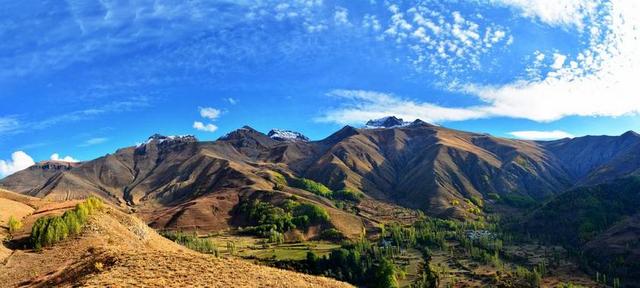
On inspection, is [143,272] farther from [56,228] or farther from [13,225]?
[13,225]

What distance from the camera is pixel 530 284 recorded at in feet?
616

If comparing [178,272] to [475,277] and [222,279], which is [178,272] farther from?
[475,277]

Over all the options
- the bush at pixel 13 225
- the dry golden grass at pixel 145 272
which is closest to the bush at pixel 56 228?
the bush at pixel 13 225

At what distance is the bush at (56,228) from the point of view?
8291cm

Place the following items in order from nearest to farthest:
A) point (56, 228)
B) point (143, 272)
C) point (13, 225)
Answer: point (143, 272) → point (56, 228) → point (13, 225)

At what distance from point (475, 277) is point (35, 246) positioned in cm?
16084

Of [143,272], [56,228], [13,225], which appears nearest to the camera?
[143,272]

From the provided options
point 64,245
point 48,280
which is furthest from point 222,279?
point 64,245

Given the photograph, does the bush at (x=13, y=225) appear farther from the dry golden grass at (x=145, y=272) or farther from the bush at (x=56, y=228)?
the dry golden grass at (x=145, y=272)

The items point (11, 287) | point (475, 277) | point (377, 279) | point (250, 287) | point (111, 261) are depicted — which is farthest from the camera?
point (475, 277)

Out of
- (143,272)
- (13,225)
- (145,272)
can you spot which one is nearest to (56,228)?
(13,225)

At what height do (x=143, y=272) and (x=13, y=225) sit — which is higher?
(x=13, y=225)

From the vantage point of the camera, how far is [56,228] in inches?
3324

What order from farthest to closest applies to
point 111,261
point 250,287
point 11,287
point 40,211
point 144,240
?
point 40,211, point 144,240, point 11,287, point 111,261, point 250,287
